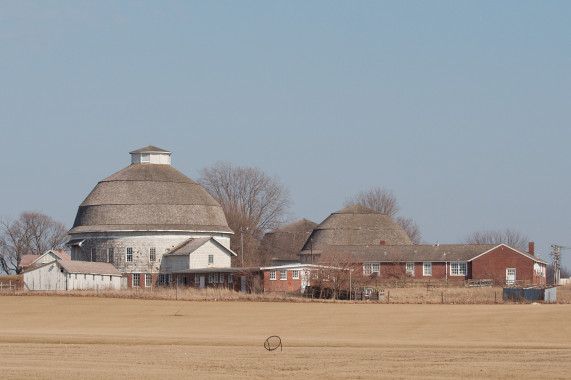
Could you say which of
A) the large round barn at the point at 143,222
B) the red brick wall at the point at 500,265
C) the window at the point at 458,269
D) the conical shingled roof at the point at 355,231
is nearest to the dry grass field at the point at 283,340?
the large round barn at the point at 143,222

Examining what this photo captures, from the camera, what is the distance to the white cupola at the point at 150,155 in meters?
90.2

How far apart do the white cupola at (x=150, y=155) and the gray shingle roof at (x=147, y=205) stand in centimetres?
176

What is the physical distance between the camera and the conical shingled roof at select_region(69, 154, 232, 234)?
83.8 m

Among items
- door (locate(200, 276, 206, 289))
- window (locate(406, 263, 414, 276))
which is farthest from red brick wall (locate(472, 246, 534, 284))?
door (locate(200, 276, 206, 289))

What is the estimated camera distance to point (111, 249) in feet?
275

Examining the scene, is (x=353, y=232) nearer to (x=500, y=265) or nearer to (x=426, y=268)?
(x=426, y=268)

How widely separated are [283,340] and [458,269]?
5023 cm

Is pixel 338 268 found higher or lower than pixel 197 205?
lower

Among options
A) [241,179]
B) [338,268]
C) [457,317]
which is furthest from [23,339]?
[241,179]

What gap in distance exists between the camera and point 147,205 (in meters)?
84.4

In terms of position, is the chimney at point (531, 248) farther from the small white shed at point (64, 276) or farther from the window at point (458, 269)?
the small white shed at point (64, 276)

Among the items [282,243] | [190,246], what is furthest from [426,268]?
[282,243]

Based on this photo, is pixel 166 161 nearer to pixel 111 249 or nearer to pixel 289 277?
pixel 111 249

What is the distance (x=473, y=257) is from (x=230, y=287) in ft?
76.0
